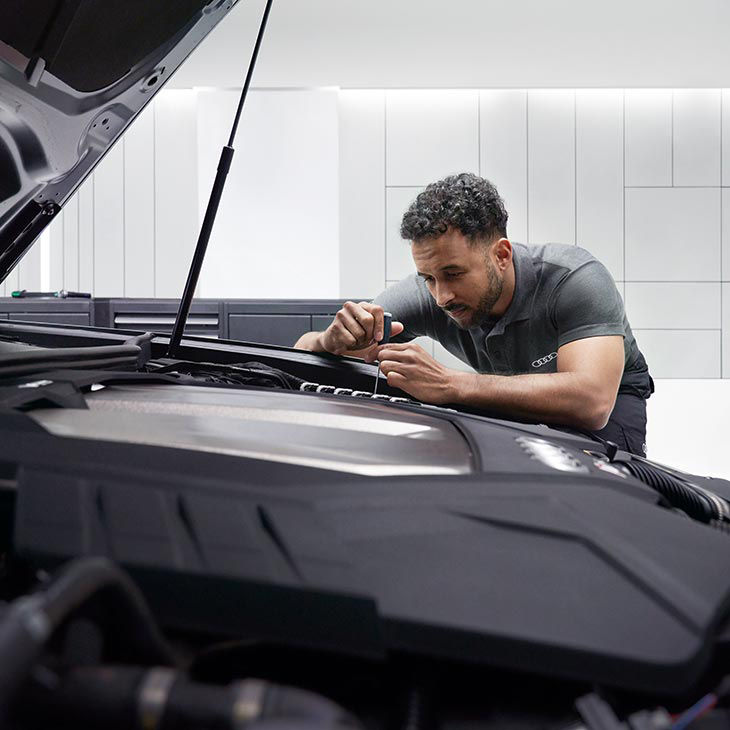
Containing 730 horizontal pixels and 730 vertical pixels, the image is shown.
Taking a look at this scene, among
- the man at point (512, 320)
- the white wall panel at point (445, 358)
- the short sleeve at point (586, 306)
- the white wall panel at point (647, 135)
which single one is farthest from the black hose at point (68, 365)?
the white wall panel at point (647, 135)

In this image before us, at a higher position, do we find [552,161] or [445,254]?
[552,161]

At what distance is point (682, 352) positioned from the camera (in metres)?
4.26

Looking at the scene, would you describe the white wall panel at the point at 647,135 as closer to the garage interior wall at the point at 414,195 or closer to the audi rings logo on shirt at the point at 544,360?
the garage interior wall at the point at 414,195

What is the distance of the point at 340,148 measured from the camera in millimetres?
4211

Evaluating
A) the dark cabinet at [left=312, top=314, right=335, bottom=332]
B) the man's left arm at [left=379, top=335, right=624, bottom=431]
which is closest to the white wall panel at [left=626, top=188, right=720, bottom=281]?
the dark cabinet at [left=312, top=314, right=335, bottom=332]

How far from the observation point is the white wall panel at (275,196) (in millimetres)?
4109

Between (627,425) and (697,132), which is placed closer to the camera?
(627,425)

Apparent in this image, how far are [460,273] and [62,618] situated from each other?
1.39 metres

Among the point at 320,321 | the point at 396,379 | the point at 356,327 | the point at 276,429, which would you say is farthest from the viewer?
the point at 320,321

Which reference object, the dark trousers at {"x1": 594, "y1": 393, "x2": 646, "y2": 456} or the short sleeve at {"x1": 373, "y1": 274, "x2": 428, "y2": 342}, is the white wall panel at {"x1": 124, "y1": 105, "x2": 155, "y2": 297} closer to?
the short sleeve at {"x1": 373, "y1": 274, "x2": 428, "y2": 342}

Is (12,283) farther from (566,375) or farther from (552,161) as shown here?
(566,375)

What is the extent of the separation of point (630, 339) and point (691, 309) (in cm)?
291

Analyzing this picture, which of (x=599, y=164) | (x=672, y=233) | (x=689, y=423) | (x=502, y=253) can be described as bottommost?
(x=689, y=423)

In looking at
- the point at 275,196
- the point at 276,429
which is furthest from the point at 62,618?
the point at 275,196
